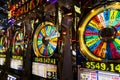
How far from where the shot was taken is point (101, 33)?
2.12 meters

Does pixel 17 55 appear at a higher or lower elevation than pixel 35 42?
lower

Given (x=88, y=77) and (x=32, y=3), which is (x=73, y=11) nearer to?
(x=88, y=77)

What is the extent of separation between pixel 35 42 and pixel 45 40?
36cm

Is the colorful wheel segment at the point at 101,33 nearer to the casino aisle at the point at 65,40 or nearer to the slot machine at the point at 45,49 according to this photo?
the casino aisle at the point at 65,40

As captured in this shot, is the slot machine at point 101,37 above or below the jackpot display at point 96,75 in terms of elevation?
above

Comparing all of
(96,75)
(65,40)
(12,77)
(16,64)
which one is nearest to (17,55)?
(16,64)

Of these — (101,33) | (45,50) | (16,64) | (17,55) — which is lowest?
(16,64)

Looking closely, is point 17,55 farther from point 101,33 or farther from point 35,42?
point 101,33

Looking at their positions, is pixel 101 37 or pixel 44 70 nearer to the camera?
pixel 101 37

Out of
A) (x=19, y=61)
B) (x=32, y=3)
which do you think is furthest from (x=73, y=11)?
(x=19, y=61)

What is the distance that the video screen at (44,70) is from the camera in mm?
2837

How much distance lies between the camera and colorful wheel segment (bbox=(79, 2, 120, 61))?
6.55 ft

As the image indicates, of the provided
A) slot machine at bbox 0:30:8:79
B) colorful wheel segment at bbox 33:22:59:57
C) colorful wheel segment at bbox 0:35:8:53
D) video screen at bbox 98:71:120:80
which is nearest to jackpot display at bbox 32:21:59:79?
colorful wheel segment at bbox 33:22:59:57

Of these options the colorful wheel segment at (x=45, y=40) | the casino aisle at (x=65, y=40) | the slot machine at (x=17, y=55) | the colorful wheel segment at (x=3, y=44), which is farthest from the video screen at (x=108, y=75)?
the colorful wheel segment at (x=3, y=44)
